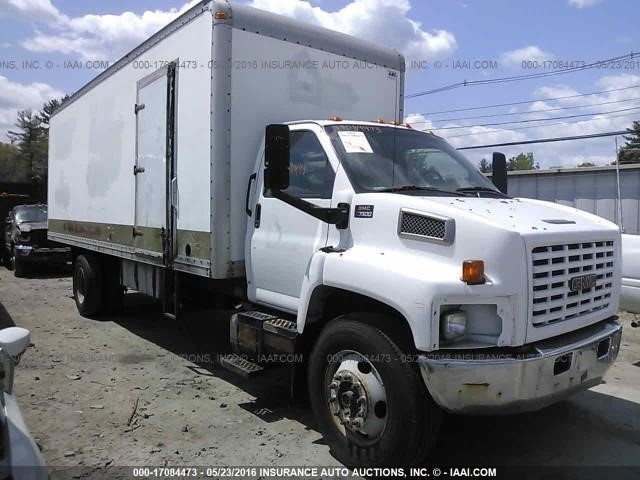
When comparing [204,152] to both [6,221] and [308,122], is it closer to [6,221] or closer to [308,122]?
[308,122]

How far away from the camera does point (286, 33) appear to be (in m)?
5.31

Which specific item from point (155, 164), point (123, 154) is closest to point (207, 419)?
point (155, 164)

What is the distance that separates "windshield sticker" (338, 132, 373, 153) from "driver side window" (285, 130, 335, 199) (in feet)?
0.59

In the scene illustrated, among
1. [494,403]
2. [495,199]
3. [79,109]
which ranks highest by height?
[79,109]

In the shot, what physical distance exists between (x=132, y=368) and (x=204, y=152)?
2619mm

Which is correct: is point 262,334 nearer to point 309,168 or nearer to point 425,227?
point 309,168

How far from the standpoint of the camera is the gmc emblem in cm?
357

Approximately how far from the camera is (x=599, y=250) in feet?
12.7

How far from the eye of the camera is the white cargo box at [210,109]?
4.94 metres

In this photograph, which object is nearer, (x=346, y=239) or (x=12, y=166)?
(x=346, y=239)

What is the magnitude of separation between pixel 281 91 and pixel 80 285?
532 centimetres

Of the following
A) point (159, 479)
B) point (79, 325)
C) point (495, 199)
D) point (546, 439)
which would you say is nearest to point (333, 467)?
point (159, 479)

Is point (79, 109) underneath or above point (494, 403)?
above

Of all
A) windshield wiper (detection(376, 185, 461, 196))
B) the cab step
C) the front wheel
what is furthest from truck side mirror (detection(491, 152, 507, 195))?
the cab step
